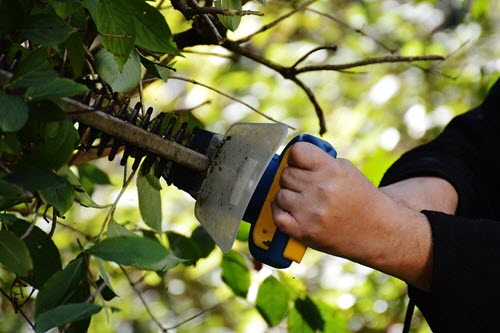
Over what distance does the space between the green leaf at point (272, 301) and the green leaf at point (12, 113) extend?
0.71 m

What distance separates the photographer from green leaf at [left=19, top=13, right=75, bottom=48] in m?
0.65

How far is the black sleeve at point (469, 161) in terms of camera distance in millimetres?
1329

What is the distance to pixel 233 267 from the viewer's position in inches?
51.5

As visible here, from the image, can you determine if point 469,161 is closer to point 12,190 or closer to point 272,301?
point 272,301

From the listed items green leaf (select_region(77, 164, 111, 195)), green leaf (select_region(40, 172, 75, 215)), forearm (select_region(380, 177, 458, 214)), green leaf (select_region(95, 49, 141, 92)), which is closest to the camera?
green leaf (select_region(40, 172, 75, 215))

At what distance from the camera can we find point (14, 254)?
67 cm

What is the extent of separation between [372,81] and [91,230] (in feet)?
3.54

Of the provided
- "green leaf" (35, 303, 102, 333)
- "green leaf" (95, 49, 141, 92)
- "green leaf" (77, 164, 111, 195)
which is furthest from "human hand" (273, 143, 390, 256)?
"green leaf" (77, 164, 111, 195)

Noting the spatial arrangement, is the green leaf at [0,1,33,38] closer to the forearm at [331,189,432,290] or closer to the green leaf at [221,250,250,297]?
the forearm at [331,189,432,290]

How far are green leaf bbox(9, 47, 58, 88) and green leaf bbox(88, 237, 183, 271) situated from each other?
15 centimetres

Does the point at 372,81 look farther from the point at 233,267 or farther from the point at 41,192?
the point at 41,192

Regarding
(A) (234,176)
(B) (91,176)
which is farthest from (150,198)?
(B) (91,176)

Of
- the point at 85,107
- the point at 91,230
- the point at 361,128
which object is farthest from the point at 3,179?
the point at 361,128

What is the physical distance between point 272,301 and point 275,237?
1.11 feet
